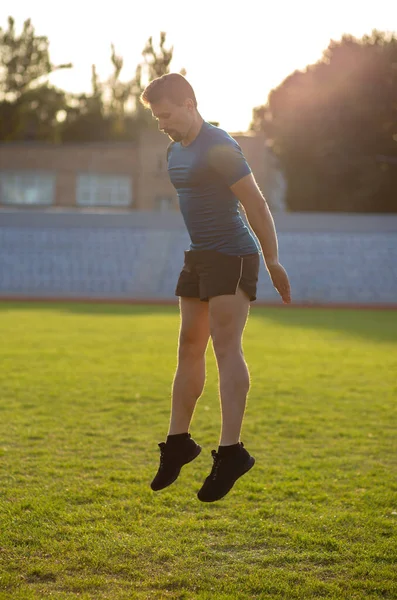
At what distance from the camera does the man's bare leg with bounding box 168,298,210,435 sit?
4.59 m

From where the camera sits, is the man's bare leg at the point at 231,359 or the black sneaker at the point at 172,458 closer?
the man's bare leg at the point at 231,359

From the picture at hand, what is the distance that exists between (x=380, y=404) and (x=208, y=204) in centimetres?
559

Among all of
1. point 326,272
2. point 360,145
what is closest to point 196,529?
point 326,272

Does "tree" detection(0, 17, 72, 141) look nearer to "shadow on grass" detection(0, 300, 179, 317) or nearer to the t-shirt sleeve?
"shadow on grass" detection(0, 300, 179, 317)

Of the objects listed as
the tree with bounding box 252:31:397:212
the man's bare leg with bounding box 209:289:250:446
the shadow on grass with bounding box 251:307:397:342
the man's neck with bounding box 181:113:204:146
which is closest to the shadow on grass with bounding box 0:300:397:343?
the shadow on grass with bounding box 251:307:397:342

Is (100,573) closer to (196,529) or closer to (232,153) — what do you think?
→ (196,529)

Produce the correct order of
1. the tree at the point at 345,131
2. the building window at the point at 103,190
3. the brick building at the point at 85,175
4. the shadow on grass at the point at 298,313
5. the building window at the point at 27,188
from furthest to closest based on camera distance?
the building window at the point at 27,188 → the building window at the point at 103,190 → the brick building at the point at 85,175 → the tree at the point at 345,131 → the shadow on grass at the point at 298,313

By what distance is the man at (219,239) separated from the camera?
4273mm

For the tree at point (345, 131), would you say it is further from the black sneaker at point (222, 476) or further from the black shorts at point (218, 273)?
the black sneaker at point (222, 476)

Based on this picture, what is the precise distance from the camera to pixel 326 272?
88.8 ft

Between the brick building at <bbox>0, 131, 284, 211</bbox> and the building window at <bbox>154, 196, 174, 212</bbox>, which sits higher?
the brick building at <bbox>0, 131, 284, 211</bbox>

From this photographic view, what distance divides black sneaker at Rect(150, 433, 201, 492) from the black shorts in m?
0.81

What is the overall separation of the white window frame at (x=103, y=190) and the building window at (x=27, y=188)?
72.1 inches

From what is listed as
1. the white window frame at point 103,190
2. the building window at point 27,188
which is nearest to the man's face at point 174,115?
the white window frame at point 103,190
